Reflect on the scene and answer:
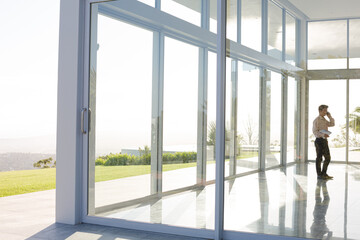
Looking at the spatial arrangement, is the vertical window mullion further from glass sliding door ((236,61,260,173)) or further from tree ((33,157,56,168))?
tree ((33,157,56,168))

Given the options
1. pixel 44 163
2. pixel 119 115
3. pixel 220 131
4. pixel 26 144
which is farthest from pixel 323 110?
pixel 44 163

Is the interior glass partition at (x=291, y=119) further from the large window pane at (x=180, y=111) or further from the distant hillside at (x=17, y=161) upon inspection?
the distant hillside at (x=17, y=161)

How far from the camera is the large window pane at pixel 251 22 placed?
5148mm

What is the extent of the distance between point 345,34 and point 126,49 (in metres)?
2.59

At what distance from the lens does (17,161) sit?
13.7 metres

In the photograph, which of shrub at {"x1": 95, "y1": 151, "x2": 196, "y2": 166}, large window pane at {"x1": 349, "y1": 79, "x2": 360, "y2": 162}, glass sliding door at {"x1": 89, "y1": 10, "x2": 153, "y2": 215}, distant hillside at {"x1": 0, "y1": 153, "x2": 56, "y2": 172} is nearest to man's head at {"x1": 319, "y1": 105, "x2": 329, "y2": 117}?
large window pane at {"x1": 349, "y1": 79, "x2": 360, "y2": 162}

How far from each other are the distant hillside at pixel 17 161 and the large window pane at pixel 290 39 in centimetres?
983

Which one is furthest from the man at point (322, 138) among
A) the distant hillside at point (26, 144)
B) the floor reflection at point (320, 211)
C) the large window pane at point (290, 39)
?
the distant hillside at point (26, 144)

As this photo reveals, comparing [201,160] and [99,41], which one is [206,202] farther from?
[99,41]

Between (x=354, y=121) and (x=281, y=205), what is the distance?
120cm

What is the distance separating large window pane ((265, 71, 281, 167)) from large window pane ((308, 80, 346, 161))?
1.20ft

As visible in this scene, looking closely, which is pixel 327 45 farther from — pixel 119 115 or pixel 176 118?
pixel 119 115

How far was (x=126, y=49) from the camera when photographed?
5.68m

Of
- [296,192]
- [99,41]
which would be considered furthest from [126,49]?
[296,192]
